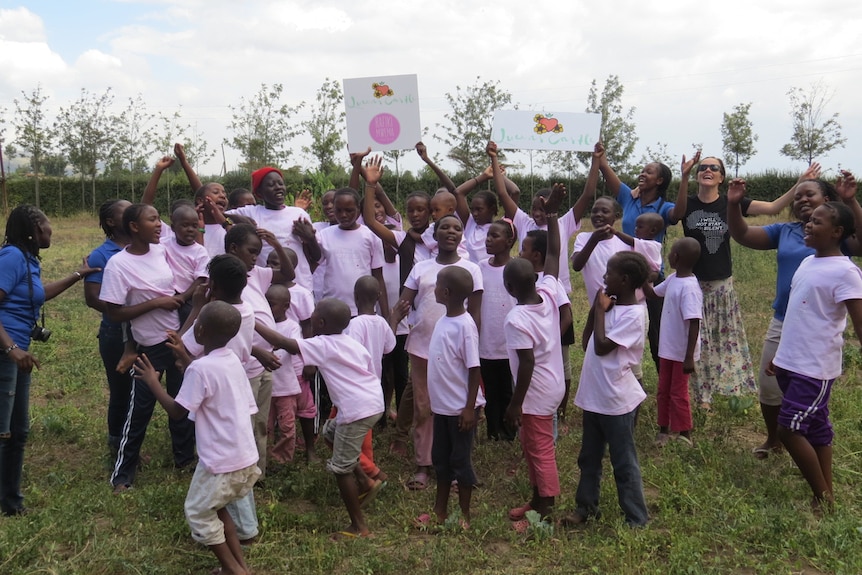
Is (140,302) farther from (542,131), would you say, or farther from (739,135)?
(739,135)

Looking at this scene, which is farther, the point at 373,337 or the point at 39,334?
the point at 39,334

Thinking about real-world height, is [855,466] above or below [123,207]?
below

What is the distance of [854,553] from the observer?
11.6 ft

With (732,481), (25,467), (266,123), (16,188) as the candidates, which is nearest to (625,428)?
(732,481)

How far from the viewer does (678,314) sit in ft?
17.2

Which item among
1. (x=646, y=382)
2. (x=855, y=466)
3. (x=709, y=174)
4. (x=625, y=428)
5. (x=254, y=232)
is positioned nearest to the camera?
(x=625, y=428)

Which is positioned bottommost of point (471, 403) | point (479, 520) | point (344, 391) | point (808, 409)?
point (479, 520)

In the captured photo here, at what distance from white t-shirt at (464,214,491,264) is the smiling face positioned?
151 cm

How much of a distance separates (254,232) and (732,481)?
137 inches

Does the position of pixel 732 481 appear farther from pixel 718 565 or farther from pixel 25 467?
pixel 25 467

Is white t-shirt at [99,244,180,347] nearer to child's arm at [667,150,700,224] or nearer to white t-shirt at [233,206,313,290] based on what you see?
white t-shirt at [233,206,313,290]

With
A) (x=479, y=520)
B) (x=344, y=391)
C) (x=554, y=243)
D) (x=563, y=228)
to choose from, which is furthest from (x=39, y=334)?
(x=563, y=228)

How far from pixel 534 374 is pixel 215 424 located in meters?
1.79

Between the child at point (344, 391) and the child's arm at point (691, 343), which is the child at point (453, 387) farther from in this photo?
the child's arm at point (691, 343)
